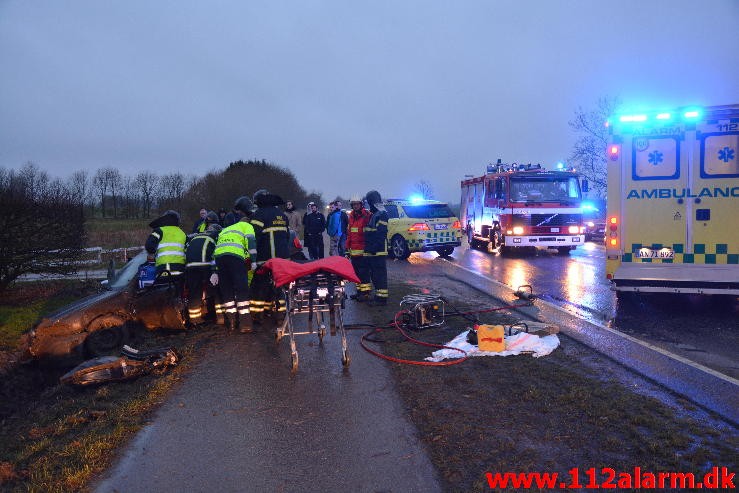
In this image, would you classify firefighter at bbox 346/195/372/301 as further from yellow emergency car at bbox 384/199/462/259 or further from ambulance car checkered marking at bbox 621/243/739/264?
yellow emergency car at bbox 384/199/462/259

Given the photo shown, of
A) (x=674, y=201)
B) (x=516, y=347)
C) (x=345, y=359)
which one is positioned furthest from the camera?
(x=674, y=201)

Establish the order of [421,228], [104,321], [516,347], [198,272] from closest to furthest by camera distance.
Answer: [516,347], [104,321], [198,272], [421,228]

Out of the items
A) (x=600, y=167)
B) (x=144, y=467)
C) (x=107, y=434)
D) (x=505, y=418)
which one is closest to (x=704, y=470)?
(x=505, y=418)

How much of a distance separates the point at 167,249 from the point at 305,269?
3.19 m

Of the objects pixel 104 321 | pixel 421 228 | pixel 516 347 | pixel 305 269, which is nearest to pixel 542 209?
pixel 421 228

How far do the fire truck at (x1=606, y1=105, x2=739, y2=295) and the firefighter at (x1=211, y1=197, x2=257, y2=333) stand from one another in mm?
5502

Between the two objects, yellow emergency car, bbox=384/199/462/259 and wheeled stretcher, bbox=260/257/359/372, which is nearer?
wheeled stretcher, bbox=260/257/359/372

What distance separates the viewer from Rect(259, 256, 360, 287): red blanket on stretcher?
18.2ft

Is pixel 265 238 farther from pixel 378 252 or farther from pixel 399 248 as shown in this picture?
pixel 399 248

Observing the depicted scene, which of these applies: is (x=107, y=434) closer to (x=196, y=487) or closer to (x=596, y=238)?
(x=196, y=487)

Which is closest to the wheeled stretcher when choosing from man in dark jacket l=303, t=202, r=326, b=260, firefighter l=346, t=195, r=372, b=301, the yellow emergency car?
firefighter l=346, t=195, r=372, b=301

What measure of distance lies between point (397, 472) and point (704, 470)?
1.93 metres

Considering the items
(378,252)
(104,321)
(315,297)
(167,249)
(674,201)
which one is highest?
(674,201)

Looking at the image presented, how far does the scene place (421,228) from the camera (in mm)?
16906
